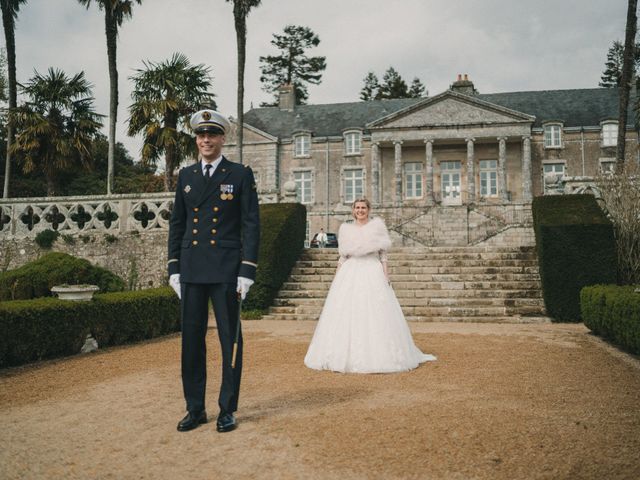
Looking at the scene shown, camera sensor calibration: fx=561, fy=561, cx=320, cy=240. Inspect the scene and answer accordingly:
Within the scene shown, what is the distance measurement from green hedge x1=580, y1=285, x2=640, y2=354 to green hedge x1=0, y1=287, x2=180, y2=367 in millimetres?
6881

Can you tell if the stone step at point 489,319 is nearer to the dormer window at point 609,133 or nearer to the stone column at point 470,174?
the stone column at point 470,174

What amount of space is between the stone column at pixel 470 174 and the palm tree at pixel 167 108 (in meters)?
19.3

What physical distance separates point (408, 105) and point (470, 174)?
6974 millimetres

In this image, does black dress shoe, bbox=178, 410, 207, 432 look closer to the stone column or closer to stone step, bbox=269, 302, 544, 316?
stone step, bbox=269, 302, 544, 316

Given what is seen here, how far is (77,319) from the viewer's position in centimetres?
761

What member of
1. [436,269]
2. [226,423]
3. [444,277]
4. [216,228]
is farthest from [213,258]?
[436,269]

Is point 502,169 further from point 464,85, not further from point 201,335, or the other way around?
point 201,335

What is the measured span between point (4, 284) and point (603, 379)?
10.0 metres

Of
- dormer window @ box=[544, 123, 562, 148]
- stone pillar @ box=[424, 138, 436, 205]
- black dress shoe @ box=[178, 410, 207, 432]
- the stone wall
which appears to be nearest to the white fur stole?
black dress shoe @ box=[178, 410, 207, 432]

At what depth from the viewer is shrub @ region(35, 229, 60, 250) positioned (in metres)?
16.0

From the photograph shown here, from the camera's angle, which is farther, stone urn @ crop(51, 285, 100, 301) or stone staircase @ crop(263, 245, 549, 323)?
stone staircase @ crop(263, 245, 549, 323)

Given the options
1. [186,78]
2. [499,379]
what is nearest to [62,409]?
[499,379]

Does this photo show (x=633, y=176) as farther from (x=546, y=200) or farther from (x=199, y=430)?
(x=199, y=430)

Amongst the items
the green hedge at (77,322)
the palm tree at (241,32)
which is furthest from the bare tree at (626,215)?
the palm tree at (241,32)
